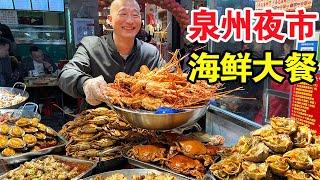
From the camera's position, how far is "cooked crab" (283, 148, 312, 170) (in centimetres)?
112

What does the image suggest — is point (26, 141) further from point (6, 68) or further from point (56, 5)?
point (56, 5)

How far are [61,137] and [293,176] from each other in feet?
4.58

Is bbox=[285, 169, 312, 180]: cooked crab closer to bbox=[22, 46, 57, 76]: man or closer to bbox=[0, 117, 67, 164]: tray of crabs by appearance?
bbox=[0, 117, 67, 164]: tray of crabs

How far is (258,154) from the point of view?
1.19m

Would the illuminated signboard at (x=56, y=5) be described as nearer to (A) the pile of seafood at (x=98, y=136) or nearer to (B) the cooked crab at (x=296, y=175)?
(A) the pile of seafood at (x=98, y=136)

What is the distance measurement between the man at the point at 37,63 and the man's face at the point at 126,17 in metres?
4.74

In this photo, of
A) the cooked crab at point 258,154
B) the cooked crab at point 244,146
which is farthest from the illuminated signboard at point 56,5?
the cooked crab at point 258,154

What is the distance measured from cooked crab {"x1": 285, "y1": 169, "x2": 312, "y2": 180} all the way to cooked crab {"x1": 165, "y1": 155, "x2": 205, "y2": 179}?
1.49 feet

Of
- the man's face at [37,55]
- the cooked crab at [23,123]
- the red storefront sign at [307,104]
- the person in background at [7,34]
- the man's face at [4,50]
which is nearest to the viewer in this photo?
the cooked crab at [23,123]

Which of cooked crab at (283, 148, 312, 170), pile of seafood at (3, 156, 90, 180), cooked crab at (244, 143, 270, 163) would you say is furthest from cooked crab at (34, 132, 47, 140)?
cooked crab at (283, 148, 312, 170)

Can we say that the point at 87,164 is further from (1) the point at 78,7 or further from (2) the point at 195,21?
(1) the point at 78,7

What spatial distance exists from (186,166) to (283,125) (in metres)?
0.51

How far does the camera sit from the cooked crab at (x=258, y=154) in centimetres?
119

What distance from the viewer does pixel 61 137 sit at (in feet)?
6.41
